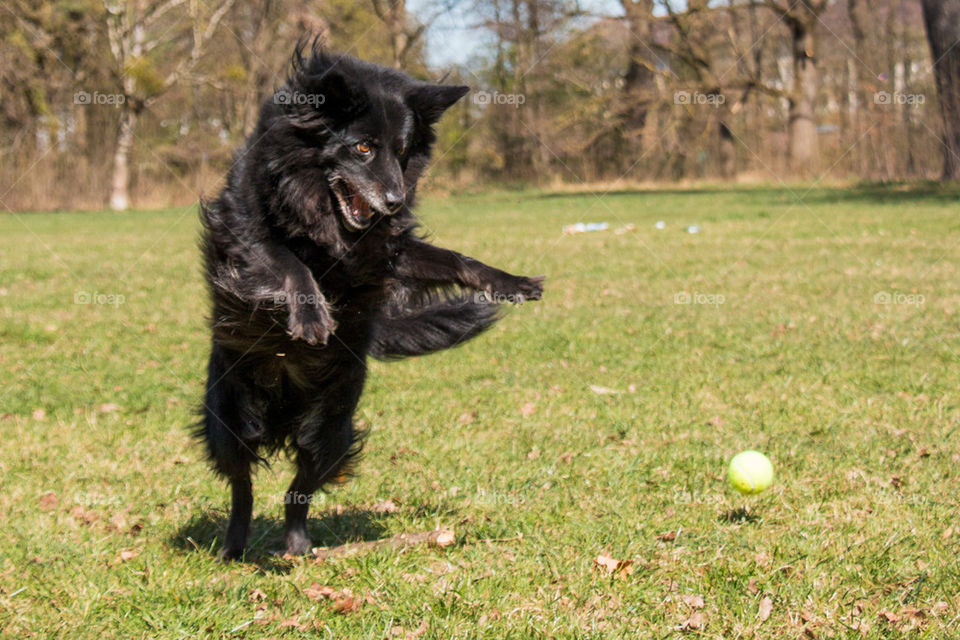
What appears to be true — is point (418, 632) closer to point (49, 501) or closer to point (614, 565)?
point (614, 565)

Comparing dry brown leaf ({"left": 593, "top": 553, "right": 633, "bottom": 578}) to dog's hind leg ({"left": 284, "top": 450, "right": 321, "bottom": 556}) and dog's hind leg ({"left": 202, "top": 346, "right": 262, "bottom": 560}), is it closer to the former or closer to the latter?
dog's hind leg ({"left": 284, "top": 450, "right": 321, "bottom": 556})

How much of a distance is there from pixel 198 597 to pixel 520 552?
1.26m

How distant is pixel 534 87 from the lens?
35875 millimetres

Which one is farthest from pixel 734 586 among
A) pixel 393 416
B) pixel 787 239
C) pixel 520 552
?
pixel 787 239

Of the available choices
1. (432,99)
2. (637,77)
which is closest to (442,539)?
(432,99)

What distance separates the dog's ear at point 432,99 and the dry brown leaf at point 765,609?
7.67 ft

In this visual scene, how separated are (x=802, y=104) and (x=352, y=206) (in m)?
27.1

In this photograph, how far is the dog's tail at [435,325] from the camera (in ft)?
13.1

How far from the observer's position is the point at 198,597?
10.8ft

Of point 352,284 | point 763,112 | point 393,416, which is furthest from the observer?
point 763,112

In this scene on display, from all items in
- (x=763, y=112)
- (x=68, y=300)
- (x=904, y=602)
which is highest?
(x=763, y=112)

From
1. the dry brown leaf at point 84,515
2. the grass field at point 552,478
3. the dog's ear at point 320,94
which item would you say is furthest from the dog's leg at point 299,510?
the dog's ear at point 320,94

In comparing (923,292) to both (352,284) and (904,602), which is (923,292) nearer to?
(904,602)

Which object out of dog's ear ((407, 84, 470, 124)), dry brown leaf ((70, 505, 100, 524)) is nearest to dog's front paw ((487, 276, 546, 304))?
dog's ear ((407, 84, 470, 124))
